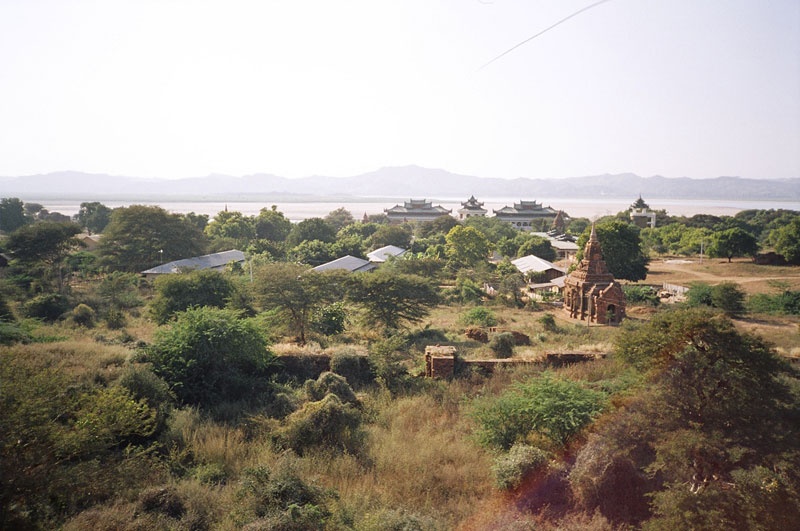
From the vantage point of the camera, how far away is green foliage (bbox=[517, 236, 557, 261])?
41.8 m

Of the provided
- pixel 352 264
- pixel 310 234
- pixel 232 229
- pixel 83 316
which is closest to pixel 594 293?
pixel 352 264

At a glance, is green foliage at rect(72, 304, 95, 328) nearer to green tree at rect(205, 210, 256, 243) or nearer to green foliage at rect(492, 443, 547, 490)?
green foliage at rect(492, 443, 547, 490)

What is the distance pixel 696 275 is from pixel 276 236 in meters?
41.9

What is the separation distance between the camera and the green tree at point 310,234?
43.1 meters

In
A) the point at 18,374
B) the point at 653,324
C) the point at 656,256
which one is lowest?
the point at 656,256

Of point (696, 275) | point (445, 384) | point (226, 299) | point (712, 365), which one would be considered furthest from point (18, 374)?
point (696, 275)

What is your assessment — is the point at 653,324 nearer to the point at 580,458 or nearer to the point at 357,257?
the point at 580,458

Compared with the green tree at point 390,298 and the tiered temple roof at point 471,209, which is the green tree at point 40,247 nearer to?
the green tree at point 390,298

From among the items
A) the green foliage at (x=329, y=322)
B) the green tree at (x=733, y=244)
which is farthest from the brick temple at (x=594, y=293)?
the green tree at (x=733, y=244)

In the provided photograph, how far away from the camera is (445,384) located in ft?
34.6

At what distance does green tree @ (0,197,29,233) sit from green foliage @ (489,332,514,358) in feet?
186

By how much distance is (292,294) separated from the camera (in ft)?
55.8

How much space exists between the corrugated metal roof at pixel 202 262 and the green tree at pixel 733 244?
43.9 meters

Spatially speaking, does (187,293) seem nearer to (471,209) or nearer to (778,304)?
(778,304)
